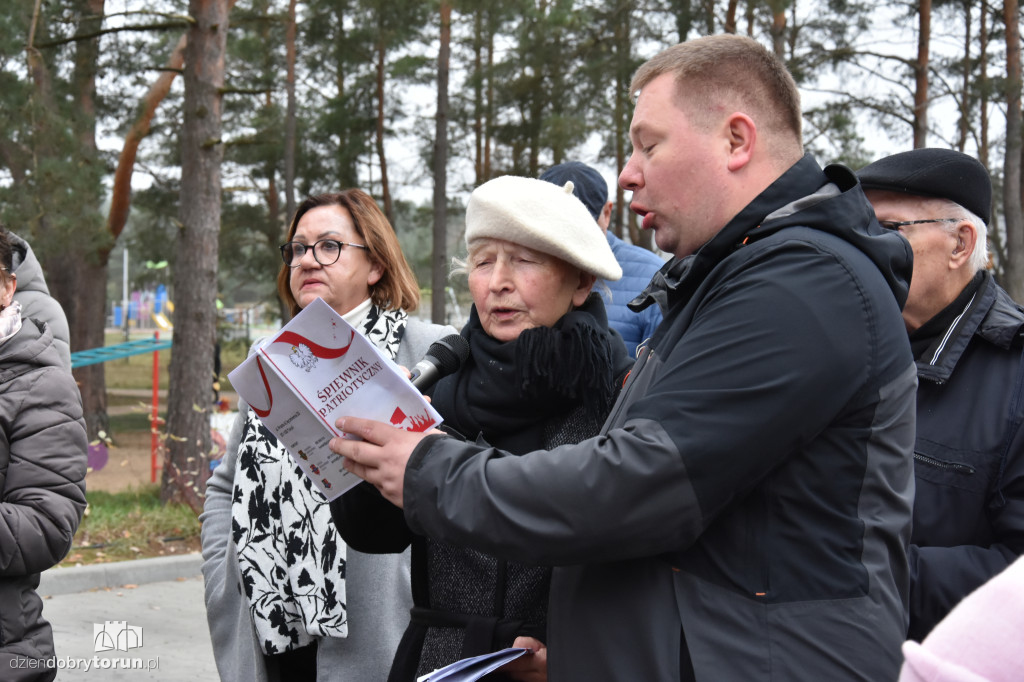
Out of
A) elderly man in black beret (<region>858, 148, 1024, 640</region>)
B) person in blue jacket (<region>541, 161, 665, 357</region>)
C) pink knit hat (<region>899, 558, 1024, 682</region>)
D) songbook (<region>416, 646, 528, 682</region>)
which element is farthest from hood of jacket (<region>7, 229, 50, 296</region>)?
pink knit hat (<region>899, 558, 1024, 682</region>)

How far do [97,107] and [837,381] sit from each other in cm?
1967

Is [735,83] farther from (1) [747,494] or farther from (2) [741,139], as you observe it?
(1) [747,494]

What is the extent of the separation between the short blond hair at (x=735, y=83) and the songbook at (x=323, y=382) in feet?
2.41

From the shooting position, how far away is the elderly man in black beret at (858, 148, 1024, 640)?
7.41 ft

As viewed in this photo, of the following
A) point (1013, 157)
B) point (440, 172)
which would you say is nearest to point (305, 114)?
point (440, 172)

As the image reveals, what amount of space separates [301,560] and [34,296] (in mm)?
1648

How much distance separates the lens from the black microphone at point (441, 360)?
2.09 m

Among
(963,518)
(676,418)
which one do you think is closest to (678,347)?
(676,418)

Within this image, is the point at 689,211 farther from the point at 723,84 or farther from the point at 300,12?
the point at 300,12

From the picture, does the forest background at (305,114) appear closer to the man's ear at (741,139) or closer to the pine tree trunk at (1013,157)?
the pine tree trunk at (1013,157)

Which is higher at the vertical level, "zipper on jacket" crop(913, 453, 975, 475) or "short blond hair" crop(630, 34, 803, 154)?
"short blond hair" crop(630, 34, 803, 154)

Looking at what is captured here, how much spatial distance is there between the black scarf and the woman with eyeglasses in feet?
2.59

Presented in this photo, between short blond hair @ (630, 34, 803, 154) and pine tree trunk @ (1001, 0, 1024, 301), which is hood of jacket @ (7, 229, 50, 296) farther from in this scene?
pine tree trunk @ (1001, 0, 1024, 301)

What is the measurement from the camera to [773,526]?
1552mm
